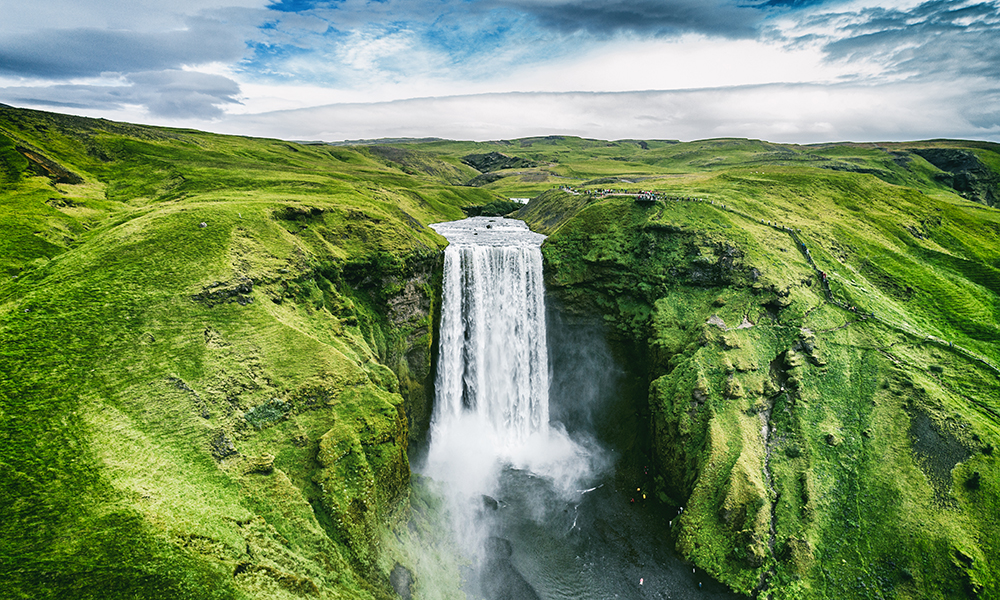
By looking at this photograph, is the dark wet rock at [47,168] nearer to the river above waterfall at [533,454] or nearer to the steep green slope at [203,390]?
the steep green slope at [203,390]

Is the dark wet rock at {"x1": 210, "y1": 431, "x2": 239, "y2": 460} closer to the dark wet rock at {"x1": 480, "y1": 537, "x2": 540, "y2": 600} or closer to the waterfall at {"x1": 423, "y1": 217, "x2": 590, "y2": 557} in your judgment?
the dark wet rock at {"x1": 480, "y1": 537, "x2": 540, "y2": 600}

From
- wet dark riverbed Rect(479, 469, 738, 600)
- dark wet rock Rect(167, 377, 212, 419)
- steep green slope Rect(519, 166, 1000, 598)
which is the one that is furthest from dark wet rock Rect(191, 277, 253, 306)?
steep green slope Rect(519, 166, 1000, 598)

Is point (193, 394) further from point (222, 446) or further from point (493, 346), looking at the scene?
point (493, 346)

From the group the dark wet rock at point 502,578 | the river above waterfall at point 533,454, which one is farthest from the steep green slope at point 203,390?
the dark wet rock at point 502,578

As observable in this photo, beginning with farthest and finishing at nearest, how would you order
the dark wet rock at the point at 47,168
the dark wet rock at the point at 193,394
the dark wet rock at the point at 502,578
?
the dark wet rock at the point at 47,168, the dark wet rock at the point at 502,578, the dark wet rock at the point at 193,394

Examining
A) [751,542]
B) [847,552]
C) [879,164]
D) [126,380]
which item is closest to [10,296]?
[126,380]

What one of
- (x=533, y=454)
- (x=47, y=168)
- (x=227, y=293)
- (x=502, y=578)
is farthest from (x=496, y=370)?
(x=47, y=168)
